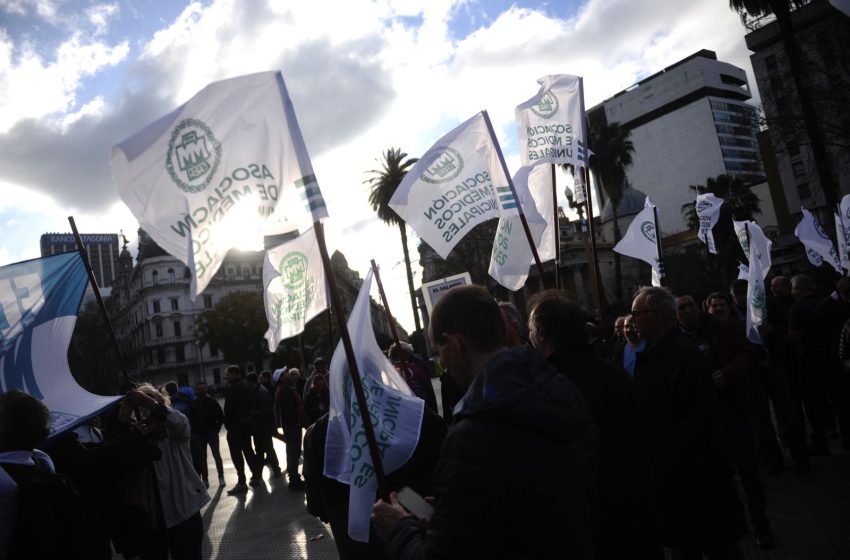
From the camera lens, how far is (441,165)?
19.9 feet

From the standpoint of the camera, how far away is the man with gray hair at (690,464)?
340 centimetres

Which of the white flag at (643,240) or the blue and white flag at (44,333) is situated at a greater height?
the white flag at (643,240)

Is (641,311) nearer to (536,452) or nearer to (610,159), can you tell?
(536,452)

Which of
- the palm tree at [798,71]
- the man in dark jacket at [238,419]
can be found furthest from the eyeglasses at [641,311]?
the palm tree at [798,71]

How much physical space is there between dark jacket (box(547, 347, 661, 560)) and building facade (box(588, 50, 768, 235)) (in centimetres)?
11707

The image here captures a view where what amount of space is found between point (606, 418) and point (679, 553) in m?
1.54

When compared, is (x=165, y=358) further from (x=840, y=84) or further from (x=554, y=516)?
(x=554, y=516)

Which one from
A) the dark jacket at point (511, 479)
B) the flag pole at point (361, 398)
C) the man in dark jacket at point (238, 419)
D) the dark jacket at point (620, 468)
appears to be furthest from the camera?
the man in dark jacket at point (238, 419)

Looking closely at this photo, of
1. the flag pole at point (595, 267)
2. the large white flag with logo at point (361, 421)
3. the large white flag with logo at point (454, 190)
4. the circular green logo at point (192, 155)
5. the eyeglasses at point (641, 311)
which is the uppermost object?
the large white flag with logo at point (454, 190)

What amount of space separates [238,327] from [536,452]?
70.2m

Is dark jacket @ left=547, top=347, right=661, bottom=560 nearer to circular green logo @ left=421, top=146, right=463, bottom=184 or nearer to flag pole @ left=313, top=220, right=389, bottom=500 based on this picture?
flag pole @ left=313, top=220, right=389, bottom=500

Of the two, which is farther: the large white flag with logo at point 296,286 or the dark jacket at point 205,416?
the dark jacket at point 205,416

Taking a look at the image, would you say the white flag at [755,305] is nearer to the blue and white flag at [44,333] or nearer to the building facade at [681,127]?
the blue and white flag at [44,333]

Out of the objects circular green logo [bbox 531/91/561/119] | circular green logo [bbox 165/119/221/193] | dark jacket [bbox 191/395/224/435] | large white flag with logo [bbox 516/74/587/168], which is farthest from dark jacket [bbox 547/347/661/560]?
dark jacket [bbox 191/395/224/435]
